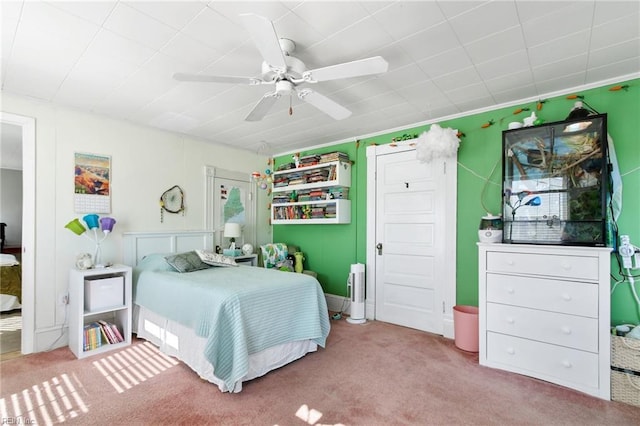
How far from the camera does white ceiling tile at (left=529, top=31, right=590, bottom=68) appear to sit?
1.99 m

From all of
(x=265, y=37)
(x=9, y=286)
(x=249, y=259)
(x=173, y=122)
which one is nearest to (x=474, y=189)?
(x=265, y=37)

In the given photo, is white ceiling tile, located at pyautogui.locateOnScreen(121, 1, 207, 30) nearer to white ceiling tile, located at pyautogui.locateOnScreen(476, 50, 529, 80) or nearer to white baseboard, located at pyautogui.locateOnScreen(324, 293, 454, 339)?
white ceiling tile, located at pyautogui.locateOnScreen(476, 50, 529, 80)

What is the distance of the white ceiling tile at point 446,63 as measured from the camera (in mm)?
2184

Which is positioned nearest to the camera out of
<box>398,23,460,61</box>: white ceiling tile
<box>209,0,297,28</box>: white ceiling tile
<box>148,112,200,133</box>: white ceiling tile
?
<box>209,0,297,28</box>: white ceiling tile

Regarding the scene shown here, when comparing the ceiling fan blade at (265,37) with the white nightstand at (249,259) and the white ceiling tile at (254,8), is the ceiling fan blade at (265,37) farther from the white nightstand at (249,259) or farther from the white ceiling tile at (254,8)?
the white nightstand at (249,259)

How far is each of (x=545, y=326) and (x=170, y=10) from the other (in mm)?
3306

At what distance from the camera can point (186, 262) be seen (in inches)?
134

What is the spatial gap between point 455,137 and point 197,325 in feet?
9.67

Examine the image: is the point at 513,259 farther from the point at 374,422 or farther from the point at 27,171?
the point at 27,171

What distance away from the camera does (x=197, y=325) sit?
8.09ft

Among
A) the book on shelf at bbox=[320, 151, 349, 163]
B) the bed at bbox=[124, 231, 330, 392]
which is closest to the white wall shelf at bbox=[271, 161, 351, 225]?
the book on shelf at bbox=[320, 151, 349, 163]

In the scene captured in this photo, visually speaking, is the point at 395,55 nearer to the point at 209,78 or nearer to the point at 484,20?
the point at 484,20

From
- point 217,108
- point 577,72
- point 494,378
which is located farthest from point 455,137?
point 217,108

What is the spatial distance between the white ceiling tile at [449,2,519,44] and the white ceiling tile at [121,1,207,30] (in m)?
1.45
